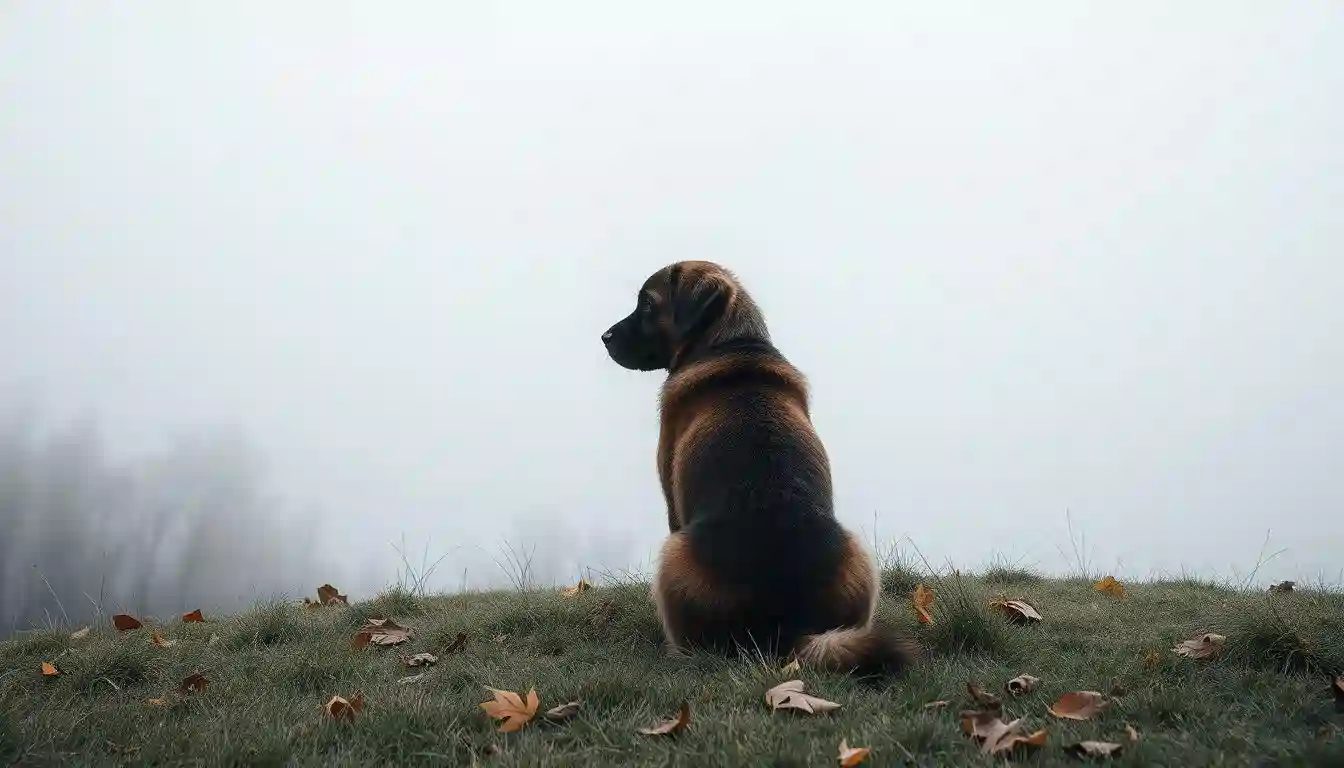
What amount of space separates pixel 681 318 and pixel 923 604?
2244mm

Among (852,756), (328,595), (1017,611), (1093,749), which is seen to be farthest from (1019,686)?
(328,595)

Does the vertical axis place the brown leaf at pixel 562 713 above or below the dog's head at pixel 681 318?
below

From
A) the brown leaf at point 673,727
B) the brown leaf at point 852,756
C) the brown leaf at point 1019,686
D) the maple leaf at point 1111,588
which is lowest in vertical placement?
the maple leaf at point 1111,588

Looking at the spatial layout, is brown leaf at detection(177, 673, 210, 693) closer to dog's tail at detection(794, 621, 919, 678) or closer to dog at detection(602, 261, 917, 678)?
dog at detection(602, 261, 917, 678)

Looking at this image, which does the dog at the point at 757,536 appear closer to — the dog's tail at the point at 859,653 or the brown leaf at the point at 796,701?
the dog's tail at the point at 859,653

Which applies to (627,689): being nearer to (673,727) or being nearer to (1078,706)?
(673,727)

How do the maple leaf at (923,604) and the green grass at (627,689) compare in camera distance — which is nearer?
the green grass at (627,689)

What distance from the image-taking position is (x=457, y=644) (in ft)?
17.5

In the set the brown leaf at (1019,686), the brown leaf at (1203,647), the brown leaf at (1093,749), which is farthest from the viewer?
the brown leaf at (1203,647)

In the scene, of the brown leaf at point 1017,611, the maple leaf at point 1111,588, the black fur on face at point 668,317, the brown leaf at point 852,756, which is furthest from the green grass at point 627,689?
the black fur on face at point 668,317

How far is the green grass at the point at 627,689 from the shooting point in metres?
3.12

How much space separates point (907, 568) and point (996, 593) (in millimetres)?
681

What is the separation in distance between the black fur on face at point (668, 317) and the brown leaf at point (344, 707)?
290 cm

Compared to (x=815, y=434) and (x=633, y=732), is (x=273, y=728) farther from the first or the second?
(x=815, y=434)
